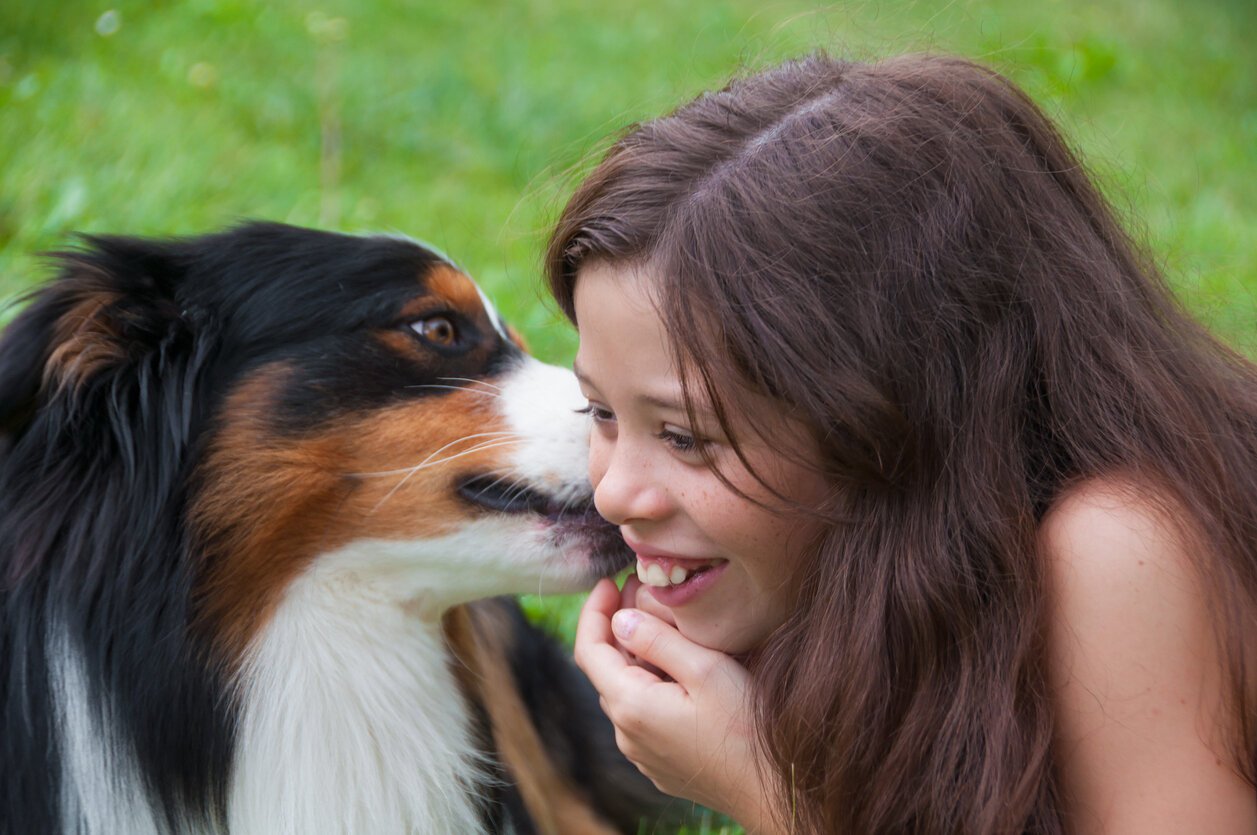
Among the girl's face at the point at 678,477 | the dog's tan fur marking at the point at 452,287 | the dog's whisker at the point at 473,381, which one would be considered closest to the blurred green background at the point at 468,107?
the dog's tan fur marking at the point at 452,287

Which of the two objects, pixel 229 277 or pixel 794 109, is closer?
pixel 794 109

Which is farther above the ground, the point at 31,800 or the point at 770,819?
the point at 770,819

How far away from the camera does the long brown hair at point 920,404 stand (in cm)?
184

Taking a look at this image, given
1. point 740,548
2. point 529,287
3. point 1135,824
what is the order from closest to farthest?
point 1135,824, point 740,548, point 529,287

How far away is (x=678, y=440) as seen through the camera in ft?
6.38

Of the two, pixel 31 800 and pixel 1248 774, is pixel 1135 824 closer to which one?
pixel 1248 774

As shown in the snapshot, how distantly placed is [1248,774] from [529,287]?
3374 mm

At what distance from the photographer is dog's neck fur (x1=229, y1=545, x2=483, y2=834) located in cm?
226

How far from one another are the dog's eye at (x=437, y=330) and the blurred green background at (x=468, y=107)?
294mm

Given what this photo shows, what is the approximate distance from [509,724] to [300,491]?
0.74 metres

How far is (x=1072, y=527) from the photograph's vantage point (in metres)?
1.83

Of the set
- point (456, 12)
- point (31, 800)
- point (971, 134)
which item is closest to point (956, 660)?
point (971, 134)

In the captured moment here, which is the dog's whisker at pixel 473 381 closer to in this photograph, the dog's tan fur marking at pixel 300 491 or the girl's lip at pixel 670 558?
the dog's tan fur marking at pixel 300 491

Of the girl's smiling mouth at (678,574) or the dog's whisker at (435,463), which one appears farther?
the dog's whisker at (435,463)
